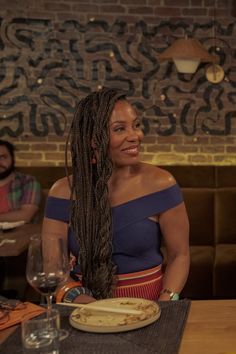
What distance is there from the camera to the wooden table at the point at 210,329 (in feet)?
3.79

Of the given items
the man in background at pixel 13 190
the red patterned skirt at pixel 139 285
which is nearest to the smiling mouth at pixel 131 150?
the red patterned skirt at pixel 139 285

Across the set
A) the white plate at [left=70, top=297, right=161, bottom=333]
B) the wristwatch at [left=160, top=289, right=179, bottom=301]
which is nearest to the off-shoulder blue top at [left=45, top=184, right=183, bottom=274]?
the wristwatch at [left=160, top=289, right=179, bottom=301]

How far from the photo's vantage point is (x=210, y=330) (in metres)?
1.26

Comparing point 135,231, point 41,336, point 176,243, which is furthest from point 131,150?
point 41,336

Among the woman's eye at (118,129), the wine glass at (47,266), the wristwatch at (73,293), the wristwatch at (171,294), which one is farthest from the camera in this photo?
the woman's eye at (118,129)

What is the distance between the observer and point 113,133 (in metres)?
1.91

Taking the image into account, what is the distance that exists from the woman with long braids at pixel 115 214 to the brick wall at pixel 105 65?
9.29ft

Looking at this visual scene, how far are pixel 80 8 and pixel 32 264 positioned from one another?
12.8 feet

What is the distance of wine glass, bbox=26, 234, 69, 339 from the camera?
123 centimetres

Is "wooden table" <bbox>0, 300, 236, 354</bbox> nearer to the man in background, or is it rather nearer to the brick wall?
the man in background

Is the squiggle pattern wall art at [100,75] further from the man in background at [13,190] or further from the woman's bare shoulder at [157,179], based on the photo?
the woman's bare shoulder at [157,179]

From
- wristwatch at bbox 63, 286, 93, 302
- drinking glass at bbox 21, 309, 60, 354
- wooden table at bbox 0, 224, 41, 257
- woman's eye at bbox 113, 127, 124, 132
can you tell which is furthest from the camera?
wooden table at bbox 0, 224, 41, 257

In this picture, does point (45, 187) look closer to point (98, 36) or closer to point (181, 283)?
point (98, 36)

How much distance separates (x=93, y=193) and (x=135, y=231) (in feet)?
0.74
